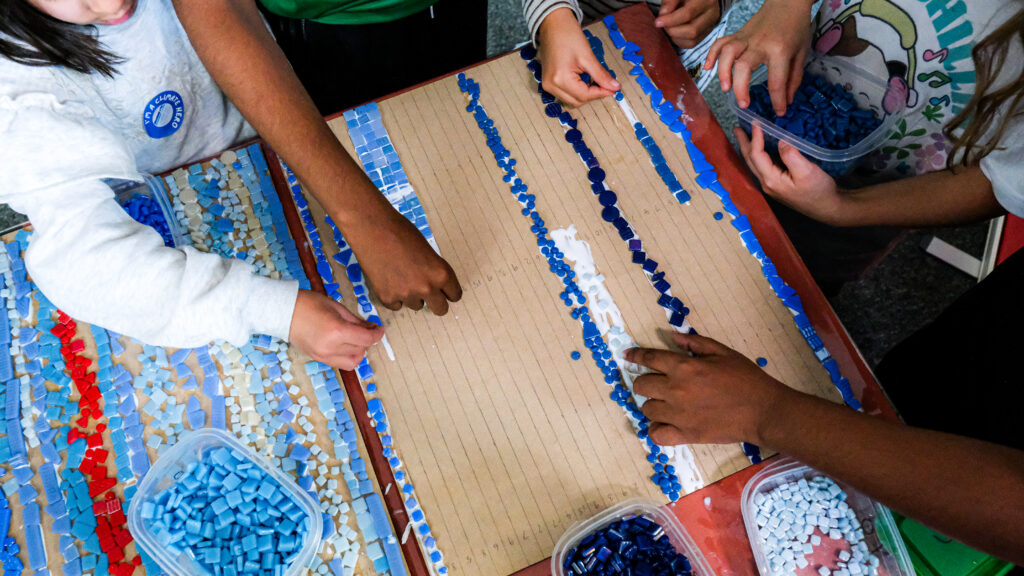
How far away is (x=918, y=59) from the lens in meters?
0.84

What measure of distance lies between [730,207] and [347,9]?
2.17 feet

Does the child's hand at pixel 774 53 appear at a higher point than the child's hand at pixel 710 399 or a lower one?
higher

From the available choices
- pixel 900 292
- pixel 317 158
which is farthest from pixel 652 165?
pixel 900 292

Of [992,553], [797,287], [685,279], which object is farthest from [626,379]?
[992,553]

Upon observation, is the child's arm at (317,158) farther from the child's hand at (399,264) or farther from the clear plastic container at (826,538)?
the clear plastic container at (826,538)

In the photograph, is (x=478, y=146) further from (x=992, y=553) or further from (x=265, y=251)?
(x=992, y=553)

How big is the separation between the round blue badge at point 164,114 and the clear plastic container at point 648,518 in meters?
0.80

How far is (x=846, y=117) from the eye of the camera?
2.95 ft

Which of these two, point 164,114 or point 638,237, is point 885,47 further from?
point 164,114

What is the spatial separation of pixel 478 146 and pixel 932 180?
24.4 inches

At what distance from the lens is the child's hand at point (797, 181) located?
85cm

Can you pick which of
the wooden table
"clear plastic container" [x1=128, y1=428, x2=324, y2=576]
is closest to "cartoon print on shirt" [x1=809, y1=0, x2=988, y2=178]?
the wooden table

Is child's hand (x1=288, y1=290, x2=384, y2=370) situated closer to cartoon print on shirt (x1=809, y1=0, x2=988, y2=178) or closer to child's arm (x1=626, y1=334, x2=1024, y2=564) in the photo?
child's arm (x1=626, y1=334, x2=1024, y2=564)

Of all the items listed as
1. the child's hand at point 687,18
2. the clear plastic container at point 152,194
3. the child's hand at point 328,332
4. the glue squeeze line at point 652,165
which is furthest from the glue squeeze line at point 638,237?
the clear plastic container at point 152,194
